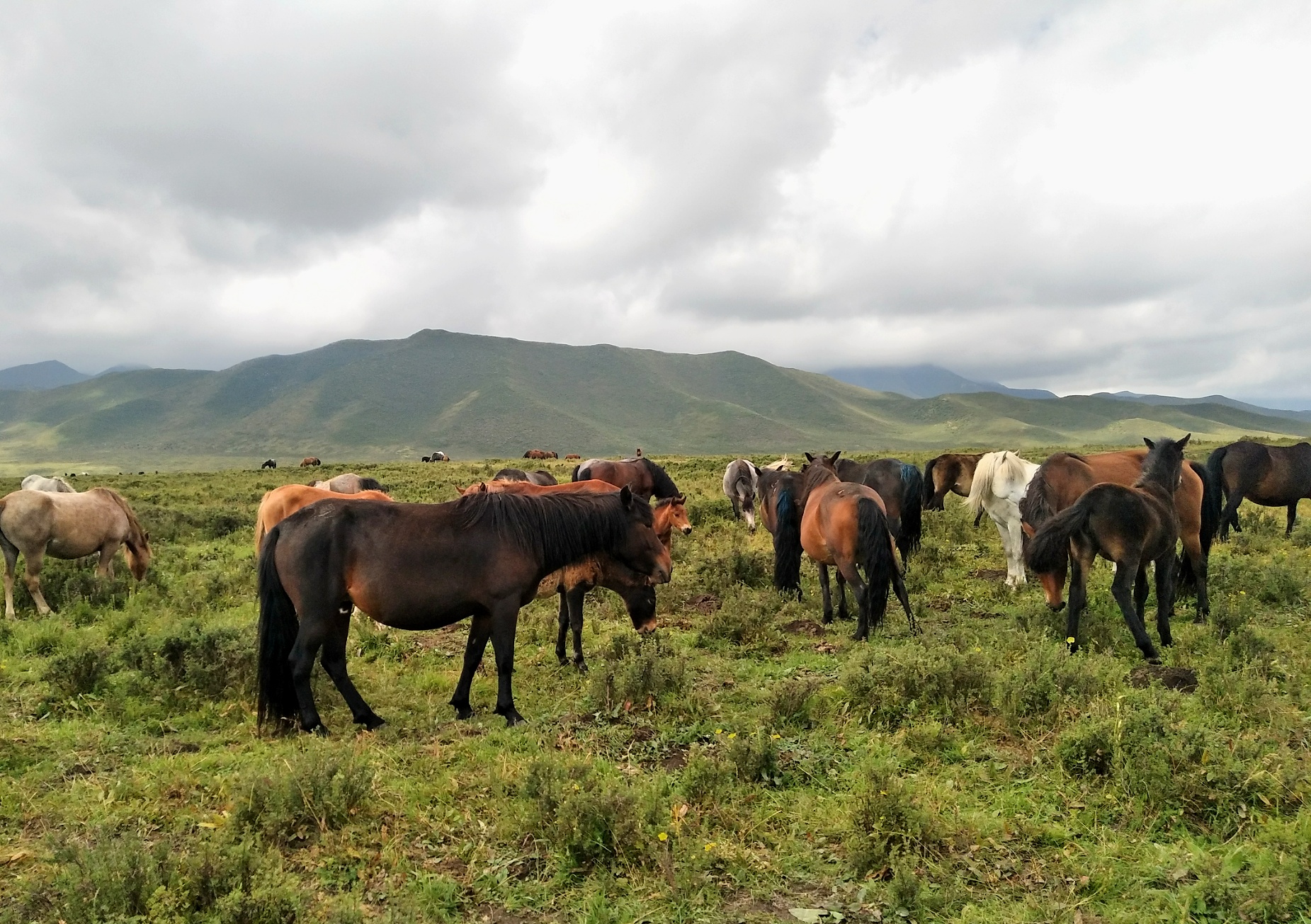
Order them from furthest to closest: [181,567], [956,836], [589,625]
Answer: [181,567] < [589,625] < [956,836]

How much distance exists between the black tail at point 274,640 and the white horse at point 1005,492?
1076 cm

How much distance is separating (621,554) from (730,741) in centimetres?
254

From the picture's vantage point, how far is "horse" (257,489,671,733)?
5949mm

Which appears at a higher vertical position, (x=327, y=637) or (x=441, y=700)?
(x=327, y=637)

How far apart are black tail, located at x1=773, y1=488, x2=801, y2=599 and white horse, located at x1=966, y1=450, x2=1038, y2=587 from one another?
379 centimetres

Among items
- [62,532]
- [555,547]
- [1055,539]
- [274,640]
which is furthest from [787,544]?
[62,532]

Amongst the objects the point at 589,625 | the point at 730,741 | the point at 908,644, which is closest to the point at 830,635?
the point at 908,644

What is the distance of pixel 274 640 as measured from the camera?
20.0ft

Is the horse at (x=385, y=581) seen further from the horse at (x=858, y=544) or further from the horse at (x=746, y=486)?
the horse at (x=746, y=486)

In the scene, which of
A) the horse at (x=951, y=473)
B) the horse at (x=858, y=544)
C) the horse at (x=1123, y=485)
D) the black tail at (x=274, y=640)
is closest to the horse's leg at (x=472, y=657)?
the black tail at (x=274, y=640)

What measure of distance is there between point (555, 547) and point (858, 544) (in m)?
4.01

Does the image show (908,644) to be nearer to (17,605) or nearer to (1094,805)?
(1094,805)

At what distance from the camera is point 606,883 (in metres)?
3.85

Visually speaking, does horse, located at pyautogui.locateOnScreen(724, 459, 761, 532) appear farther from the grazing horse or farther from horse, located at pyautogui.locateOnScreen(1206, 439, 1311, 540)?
horse, located at pyautogui.locateOnScreen(1206, 439, 1311, 540)
